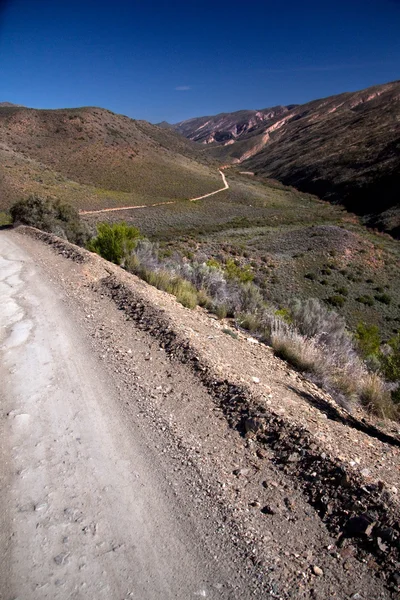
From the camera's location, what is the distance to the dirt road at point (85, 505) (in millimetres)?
2332

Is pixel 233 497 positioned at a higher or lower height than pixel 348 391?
higher

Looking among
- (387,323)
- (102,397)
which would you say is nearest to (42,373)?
(102,397)

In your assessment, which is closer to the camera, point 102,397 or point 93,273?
point 102,397

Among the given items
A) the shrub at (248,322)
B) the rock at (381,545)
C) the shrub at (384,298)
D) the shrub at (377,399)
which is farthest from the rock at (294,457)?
the shrub at (384,298)

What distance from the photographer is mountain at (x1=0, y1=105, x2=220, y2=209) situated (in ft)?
162

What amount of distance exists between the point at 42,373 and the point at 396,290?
27.1 metres

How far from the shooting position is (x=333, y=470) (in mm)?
3158

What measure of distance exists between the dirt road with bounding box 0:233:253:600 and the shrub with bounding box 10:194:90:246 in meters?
12.8

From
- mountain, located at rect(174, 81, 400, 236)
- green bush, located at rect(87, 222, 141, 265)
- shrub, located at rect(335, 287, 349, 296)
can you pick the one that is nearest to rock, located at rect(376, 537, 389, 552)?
green bush, located at rect(87, 222, 141, 265)

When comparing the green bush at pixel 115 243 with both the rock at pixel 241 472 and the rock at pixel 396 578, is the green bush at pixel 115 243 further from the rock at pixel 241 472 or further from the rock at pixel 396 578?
the rock at pixel 396 578

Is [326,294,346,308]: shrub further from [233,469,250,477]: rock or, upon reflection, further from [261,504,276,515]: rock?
[261,504,276,515]: rock

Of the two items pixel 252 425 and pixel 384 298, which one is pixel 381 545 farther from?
pixel 384 298

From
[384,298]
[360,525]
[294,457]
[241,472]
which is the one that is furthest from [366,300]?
[360,525]

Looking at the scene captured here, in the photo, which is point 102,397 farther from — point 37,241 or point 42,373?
point 37,241
